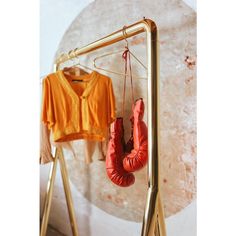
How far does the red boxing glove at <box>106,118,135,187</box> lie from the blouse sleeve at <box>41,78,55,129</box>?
32cm

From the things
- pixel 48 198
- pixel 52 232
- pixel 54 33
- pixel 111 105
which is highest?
pixel 54 33

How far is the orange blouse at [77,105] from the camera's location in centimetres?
135

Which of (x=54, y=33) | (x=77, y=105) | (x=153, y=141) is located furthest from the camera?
(x=54, y=33)

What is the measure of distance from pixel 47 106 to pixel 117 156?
0.40 m

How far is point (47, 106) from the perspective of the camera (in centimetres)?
149

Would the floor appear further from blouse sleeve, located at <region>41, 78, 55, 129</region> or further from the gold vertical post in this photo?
the gold vertical post

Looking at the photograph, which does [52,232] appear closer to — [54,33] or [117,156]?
[117,156]

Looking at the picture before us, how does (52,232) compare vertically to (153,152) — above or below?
below

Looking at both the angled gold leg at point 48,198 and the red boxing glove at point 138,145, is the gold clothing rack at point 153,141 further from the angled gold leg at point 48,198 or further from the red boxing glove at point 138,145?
the angled gold leg at point 48,198

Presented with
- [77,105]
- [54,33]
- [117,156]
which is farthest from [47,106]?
[117,156]

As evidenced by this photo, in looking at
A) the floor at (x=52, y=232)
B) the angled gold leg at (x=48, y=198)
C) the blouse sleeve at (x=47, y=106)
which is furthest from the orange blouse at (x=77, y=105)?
the floor at (x=52, y=232)

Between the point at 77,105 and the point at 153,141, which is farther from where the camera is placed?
the point at 77,105

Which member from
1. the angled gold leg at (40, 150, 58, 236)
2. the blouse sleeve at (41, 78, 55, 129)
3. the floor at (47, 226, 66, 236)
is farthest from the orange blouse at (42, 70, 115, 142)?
the floor at (47, 226, 66, 236)
